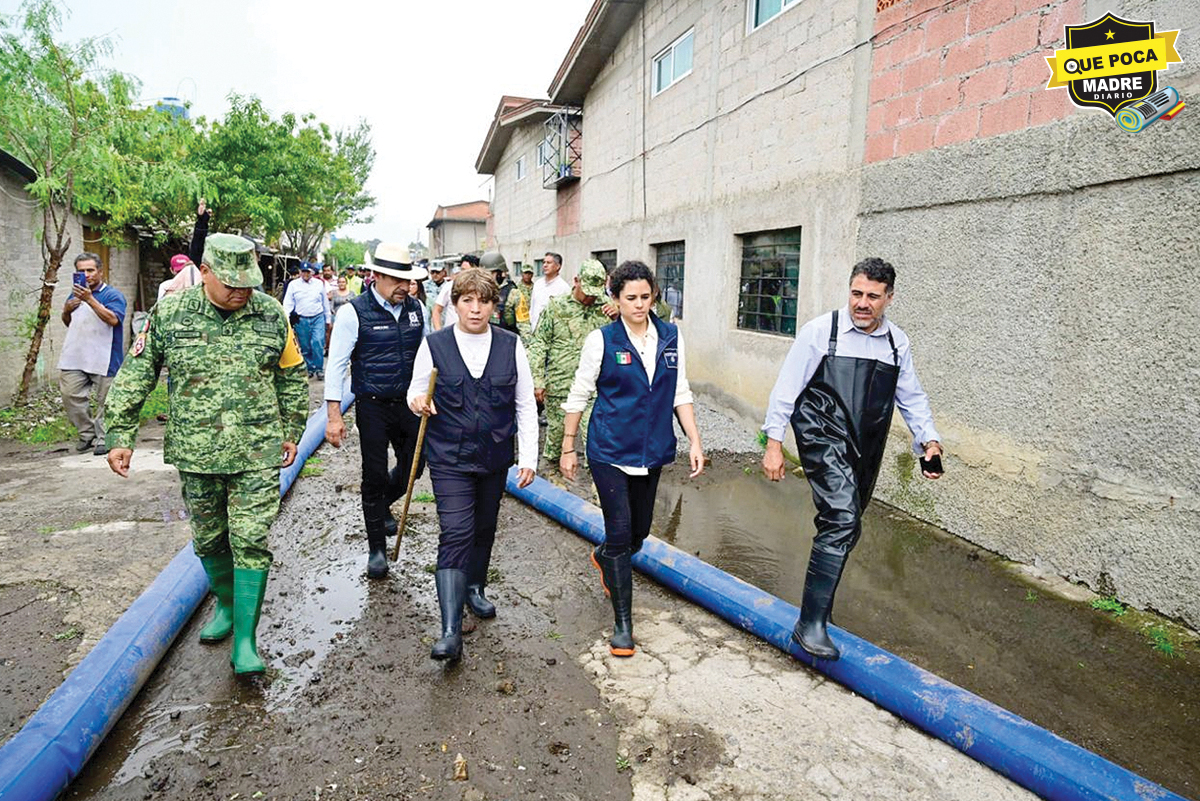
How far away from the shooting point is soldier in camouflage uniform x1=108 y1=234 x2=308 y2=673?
3.15m

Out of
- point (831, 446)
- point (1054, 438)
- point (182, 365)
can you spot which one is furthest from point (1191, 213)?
point (182, 365)

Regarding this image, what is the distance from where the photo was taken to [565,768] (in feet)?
8.84

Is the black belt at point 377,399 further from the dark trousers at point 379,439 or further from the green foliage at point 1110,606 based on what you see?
the green foliage at point 1110,606

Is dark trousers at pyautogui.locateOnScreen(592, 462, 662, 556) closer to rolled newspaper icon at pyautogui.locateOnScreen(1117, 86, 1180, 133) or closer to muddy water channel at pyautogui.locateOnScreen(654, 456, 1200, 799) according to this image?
muddy water channel at pyautogui.locateOnScreen(654, 456, 1200, 799)

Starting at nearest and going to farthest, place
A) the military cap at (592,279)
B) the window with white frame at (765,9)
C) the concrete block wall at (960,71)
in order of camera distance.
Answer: the concrete block wall at (960,71) < the military cap at (592,279) < the window with white frame at (765,9)

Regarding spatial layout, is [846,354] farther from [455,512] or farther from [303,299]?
[303,299]

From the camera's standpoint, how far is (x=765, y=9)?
815 cm

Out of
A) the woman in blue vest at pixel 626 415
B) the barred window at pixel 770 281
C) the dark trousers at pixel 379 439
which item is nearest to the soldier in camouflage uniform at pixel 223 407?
the dark trousers at pixel 379 439

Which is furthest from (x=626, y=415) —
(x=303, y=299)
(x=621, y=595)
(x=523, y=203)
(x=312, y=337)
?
(x=523, y=203)

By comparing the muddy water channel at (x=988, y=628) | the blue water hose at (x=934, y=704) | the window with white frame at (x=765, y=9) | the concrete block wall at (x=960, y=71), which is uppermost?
the window with white frame at (x=765, y=9)

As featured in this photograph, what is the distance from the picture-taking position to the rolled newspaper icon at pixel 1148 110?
12.5ft

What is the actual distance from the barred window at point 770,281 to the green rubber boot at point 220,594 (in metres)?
5.72

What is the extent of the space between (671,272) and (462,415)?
807 cm

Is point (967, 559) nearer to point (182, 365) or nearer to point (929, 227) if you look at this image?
point (929, 227)
